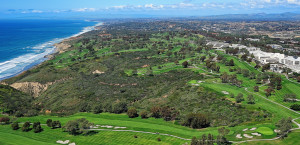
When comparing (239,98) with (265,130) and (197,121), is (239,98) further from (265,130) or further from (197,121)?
(197,121)

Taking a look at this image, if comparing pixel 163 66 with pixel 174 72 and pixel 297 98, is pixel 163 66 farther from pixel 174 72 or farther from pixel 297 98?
pixel 297 98

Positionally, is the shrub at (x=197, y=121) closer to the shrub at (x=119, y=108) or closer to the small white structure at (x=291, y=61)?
the shrub at (x=119, y=108)

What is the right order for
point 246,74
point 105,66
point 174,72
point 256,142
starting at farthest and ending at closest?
point 105,66 → point 174,72 → point 246,74 → point 256,142

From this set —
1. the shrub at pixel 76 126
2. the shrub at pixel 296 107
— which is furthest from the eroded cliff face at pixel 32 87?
the shrub at pixel 296 107

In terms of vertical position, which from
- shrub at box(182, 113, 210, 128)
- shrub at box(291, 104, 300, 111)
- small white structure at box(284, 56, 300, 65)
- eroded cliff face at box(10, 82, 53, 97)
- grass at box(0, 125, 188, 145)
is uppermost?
small white structure at box(284, 56, 300, 65)

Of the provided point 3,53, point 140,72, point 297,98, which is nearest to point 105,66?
point 140,72

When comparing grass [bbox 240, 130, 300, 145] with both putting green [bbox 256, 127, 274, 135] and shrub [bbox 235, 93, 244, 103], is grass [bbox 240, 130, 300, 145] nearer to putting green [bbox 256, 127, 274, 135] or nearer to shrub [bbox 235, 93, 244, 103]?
putting green [bbox 256, 127, 274, 135]

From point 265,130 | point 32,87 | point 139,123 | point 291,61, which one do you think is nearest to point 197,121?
point 265,130

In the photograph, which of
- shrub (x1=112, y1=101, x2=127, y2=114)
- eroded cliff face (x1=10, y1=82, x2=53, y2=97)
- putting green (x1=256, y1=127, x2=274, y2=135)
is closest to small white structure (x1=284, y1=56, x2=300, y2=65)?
putting green (x1=256, y1=127, x2=274, y2=135)

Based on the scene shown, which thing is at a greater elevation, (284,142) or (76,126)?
(284,142)
